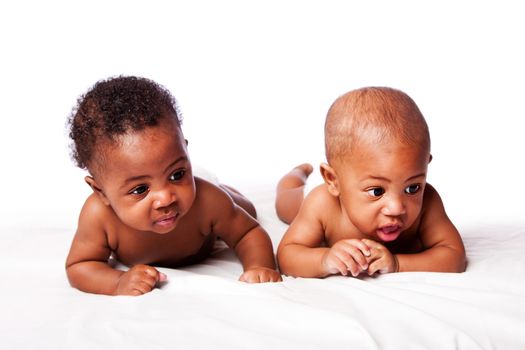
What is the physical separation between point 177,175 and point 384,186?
618 millimetres

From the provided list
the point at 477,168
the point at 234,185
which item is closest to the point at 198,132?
the point at 234,185

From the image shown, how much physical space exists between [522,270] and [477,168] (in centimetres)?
107

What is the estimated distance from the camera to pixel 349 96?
2164 millimetres

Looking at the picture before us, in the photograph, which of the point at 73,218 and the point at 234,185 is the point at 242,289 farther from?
the point at 234,185

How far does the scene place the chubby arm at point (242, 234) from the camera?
93.6 inches

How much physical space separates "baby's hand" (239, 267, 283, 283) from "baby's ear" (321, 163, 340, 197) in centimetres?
32

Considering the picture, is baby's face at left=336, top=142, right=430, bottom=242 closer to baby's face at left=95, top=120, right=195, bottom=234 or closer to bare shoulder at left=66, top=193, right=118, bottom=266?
baby's face at left=95, top=120, right=195, bottom=234

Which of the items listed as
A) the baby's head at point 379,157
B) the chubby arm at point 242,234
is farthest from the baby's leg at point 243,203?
the baby's head at point 379,157

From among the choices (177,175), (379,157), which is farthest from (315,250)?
(177,175)

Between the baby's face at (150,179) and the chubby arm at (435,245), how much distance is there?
705mm

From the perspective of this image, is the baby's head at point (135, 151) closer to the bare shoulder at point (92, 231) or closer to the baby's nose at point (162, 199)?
the baby's nose at point (162, 199)

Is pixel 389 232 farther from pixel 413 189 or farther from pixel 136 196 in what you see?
pixel 136 196

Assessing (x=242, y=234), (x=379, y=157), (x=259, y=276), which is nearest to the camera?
(x=379, y=157)

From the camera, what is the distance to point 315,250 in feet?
7.38
